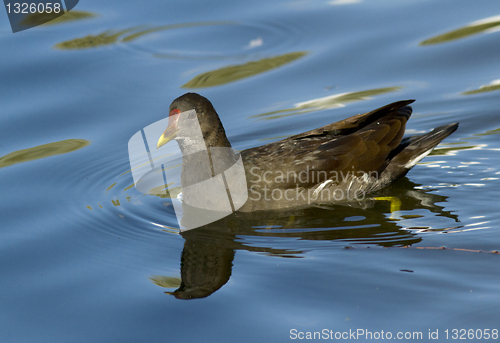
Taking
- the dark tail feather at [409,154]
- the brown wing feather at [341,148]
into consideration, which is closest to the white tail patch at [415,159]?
the dark tail feather at [409,154]

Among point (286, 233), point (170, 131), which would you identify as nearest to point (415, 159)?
→ point (286, 233)

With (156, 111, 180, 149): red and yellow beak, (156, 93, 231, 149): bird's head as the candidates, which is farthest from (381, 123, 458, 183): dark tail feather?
(156, 111, 180, 149): red and yellow beak

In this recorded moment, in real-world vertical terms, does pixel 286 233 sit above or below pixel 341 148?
below

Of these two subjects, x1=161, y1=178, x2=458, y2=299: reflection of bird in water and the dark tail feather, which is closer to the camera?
x1=161, y1=178, x2=458, y2=299: reflection of bird in water

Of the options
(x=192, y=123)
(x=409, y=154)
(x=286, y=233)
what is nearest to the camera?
(x=286, y=233)

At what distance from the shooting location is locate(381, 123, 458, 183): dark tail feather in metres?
6.22

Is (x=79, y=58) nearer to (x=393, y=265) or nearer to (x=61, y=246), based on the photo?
(x=61, y=246)

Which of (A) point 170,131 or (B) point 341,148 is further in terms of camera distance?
(B) point 341,148

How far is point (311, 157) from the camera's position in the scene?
19.1 feet

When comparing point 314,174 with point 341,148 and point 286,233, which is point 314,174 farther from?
point 286,233

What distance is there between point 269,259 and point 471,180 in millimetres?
2431

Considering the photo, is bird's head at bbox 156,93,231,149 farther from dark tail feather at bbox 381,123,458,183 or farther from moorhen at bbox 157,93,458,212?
dark tail feather at bbox 381,123,458,183

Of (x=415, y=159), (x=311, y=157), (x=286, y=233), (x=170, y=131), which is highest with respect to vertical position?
(x=170, y=131)

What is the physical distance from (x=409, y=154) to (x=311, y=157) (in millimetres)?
1092
